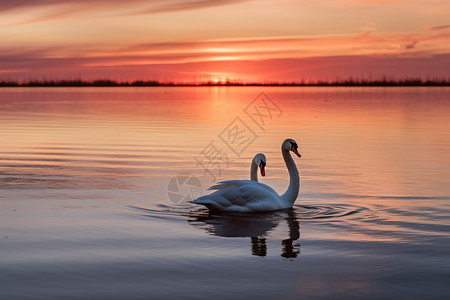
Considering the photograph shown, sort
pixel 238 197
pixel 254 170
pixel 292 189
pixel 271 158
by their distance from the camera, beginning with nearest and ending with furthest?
pixel 238 197, pixel 292 189, pixel 254 170, pixel 271 158

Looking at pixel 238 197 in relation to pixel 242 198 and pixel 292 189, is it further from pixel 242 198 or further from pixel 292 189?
pixel 292 189

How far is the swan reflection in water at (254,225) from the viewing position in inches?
361

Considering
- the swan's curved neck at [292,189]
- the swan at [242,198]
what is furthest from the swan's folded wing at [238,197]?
the swan's curved neck at [292,189]

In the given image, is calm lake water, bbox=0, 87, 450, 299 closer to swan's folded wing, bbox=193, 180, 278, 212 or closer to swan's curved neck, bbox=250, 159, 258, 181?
swan's folded wing, bbox=193, 180, 278, 212

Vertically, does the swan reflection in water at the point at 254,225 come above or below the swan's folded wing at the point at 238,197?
below

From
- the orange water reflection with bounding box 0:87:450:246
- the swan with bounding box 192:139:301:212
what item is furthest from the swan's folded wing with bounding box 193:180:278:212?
the orange water reflection with bounding box 0:87:450:246

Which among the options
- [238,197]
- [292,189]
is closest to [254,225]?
[238,197]

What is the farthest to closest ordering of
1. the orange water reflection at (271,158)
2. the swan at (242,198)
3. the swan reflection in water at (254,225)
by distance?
1. the orange water reflection at (271,158)
2. the swan at (242,198)
3. the swan reflection in water at (254,225)

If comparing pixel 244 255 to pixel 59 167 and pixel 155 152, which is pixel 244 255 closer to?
pixel 59 167

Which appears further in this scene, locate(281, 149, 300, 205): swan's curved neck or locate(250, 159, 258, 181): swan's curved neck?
locate(250, 159, 258, 181): swan's curved neck

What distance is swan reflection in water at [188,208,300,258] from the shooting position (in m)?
9.16

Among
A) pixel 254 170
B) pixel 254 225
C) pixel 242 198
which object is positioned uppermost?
pixel 254 170

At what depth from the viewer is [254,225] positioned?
1088cm

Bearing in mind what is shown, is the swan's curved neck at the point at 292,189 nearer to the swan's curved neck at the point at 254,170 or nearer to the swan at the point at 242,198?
the swan at the point at 242,198
